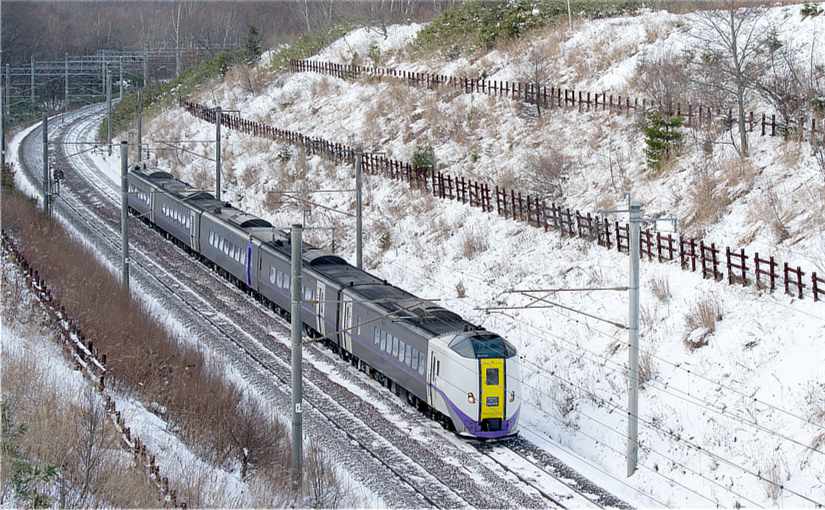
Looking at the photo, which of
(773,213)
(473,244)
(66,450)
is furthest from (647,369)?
(66,450)

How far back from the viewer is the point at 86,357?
87.9 ft

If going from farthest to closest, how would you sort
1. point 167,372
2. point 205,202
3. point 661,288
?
point 205,202, point 661,288, point 167,372

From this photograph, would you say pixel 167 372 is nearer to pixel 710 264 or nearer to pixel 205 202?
pixel 710 264

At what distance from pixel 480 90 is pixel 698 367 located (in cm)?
3242

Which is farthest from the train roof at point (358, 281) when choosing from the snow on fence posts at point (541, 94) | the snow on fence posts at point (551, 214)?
the snow on fence posts at point (541, 94)

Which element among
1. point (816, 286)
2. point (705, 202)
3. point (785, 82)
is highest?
point (785, 82)

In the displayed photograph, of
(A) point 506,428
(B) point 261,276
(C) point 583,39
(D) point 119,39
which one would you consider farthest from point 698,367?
(D) point 119,39

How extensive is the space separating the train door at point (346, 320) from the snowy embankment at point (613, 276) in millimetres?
3986

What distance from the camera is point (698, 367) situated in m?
27.6

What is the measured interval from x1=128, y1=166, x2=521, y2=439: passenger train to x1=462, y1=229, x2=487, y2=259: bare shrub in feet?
20.1

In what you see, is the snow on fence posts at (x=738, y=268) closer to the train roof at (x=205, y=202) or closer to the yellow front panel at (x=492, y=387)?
the yellow front panel at (x=492, y=387)

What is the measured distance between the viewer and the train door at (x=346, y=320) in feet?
105

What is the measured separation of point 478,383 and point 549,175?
19.7m

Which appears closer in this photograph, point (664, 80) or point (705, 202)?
point (705, 202)
